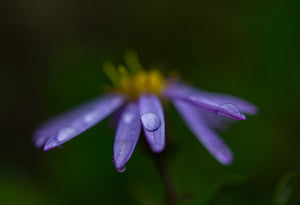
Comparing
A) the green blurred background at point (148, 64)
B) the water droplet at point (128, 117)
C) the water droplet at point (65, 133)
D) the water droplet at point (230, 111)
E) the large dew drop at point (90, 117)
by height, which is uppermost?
the water droplet at point (65, 133)

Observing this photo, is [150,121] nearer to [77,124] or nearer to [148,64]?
[77,124]

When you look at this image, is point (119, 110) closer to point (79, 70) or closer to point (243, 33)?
point (79, 70)

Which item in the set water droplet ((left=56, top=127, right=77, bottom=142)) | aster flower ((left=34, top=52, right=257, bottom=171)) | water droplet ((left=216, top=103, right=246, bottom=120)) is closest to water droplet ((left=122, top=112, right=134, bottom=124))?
aster flower ((left=34, top=52, right=257, bottom=171))

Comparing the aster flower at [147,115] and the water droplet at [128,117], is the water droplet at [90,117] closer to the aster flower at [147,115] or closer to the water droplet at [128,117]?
the aster flower at [147,115]

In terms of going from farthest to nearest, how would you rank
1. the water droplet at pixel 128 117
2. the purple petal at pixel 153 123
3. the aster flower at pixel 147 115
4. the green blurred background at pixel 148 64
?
the green blurred background at pixel 148 64 → the water droplet at pixel 128 117 → the aster flower at pixel 147 115 → the purple petal at pixel 153 123

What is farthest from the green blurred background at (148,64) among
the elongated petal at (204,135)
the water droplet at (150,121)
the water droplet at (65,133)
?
the water droplet at (65,133)

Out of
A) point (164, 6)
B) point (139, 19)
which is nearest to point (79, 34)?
point (139, 19)

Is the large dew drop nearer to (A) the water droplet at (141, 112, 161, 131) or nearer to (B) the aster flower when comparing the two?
(B) the aster flower
